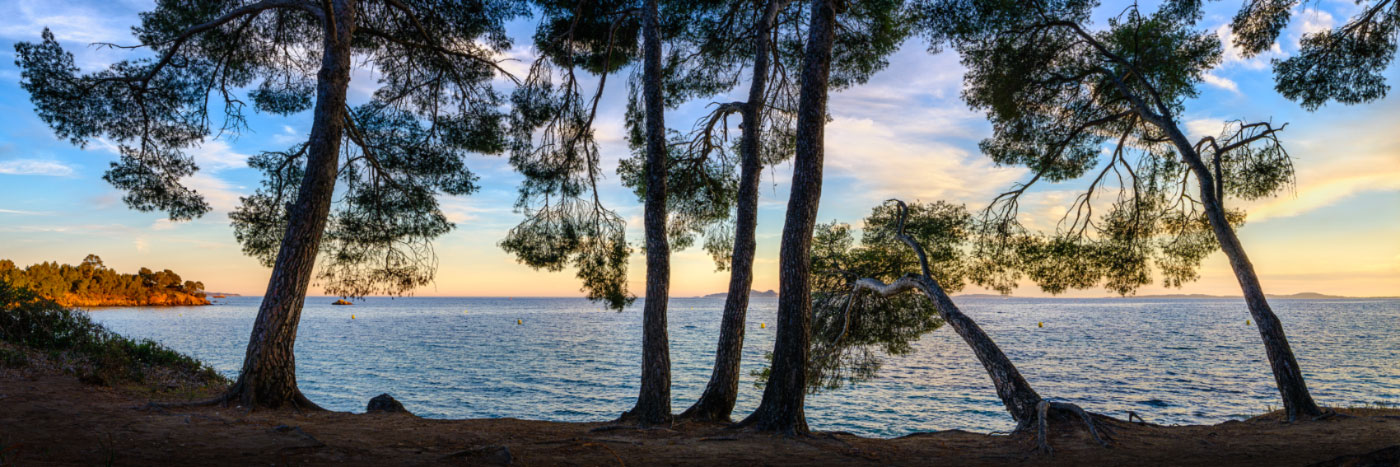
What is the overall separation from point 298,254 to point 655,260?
4.85m

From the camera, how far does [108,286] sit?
3206 inches

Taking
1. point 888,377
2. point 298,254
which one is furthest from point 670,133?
point 888,377

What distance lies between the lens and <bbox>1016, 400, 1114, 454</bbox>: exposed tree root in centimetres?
726

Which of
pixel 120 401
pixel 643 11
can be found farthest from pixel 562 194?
pixel 120 401

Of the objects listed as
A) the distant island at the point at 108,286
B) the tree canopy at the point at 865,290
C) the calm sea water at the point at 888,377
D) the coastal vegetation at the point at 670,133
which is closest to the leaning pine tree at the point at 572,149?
the coastal vegetation at the point at 670,133

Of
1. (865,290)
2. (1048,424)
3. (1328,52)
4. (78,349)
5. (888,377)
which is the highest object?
(1328,52)

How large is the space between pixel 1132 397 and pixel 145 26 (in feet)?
94.2

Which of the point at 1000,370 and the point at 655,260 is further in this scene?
the point at 1000,370

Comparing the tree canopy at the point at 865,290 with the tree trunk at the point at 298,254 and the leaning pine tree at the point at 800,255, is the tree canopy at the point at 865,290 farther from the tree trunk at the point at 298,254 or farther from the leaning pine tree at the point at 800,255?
the tree trunk at the point at 298,254

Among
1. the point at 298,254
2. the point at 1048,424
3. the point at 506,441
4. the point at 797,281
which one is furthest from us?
the point at 298,254

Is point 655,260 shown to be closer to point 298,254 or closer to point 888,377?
point 298,254

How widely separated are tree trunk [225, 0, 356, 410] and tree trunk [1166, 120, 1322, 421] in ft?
42.7

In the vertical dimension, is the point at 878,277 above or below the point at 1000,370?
above

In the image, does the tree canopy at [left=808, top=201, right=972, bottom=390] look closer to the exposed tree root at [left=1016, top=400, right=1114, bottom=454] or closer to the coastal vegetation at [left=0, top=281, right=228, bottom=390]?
the exposed tree root at [left=1016, top=400, right=1114, bottom=454]
